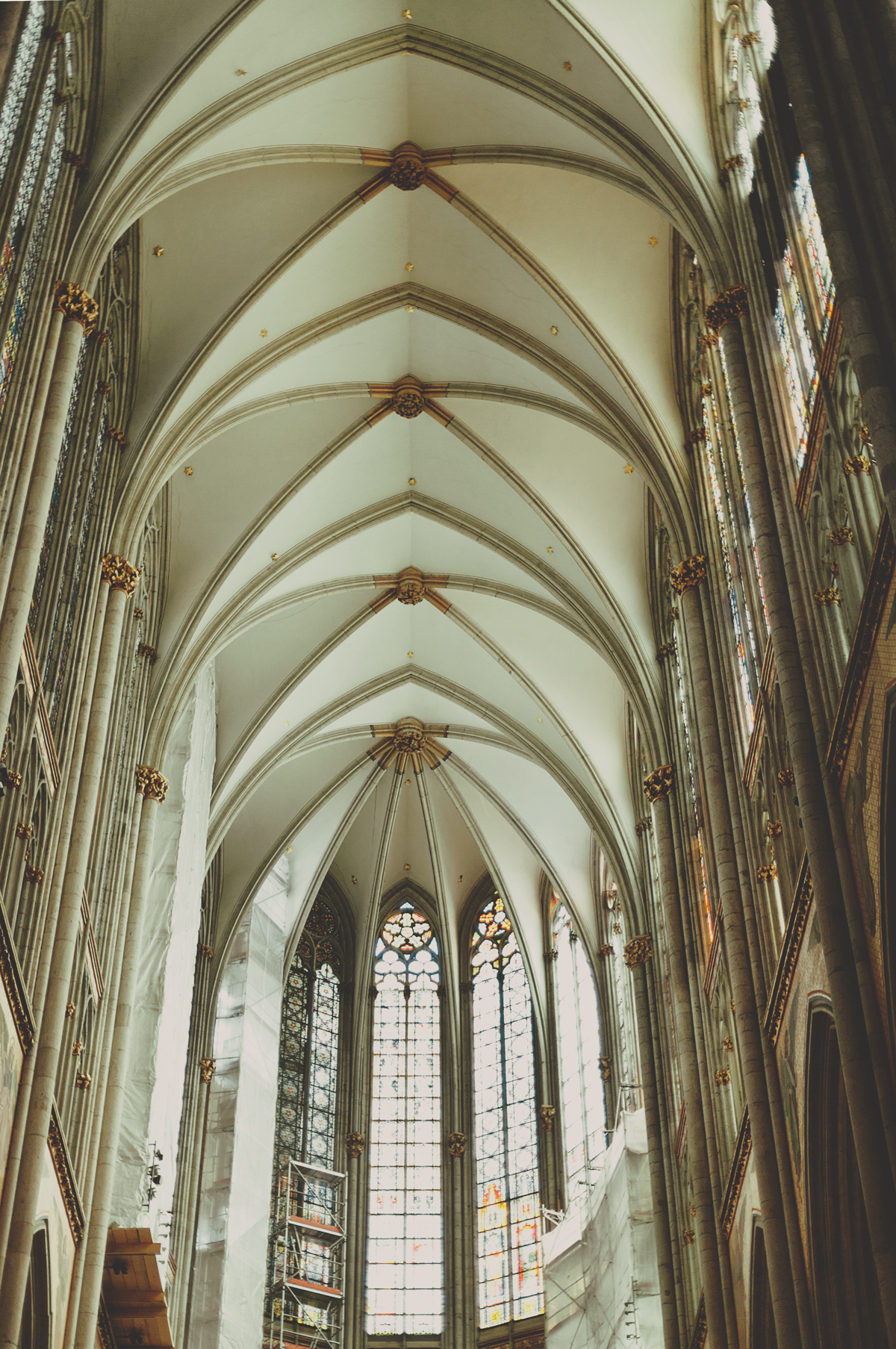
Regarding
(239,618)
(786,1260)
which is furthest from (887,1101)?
(239,618)

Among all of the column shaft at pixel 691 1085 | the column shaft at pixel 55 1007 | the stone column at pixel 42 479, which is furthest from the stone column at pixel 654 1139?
the stone column at pixel 42 479

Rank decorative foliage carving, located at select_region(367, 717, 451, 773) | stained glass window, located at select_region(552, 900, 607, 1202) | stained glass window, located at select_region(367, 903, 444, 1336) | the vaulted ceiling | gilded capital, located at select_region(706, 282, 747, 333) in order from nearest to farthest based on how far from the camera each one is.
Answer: gilded capital, located at select_region(706, 282, 747, 333), the vaulted ceiling, stained glass window, located at select_region(552, 900, 607, 1202), stained glass window, located at select_region(367, 903, 444, 1336), decorative foliage carving, located at select_region(367, 717, 451, 773)

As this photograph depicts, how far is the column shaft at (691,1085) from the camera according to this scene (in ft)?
51.7

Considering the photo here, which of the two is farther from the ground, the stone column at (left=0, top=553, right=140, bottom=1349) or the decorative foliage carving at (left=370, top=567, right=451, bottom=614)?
the decorative foliage carving at (left=370, top=567, right=451, bottom=614)

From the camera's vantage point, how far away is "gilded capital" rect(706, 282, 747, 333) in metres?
14.3

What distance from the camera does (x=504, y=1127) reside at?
26.3 meters

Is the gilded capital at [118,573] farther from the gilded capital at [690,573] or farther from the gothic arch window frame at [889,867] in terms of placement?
the gothic arch window frame at [889,867]

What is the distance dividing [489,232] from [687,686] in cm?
573

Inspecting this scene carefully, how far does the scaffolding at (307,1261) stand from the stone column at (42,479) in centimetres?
1467

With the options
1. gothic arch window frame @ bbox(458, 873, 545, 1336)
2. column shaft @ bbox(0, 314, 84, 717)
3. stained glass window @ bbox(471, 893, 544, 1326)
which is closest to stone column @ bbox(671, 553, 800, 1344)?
column shaft @ bbox(0, 314, 84, 717)

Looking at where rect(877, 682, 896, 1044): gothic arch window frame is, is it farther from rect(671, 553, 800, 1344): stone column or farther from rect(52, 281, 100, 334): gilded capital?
rect(52, 281, 100, 334): gilded capital

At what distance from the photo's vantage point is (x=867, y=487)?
10469 millimetres

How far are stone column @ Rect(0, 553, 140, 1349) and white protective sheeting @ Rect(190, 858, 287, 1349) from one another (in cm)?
950

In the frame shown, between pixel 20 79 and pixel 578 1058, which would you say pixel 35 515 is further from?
pixel 578 1058
